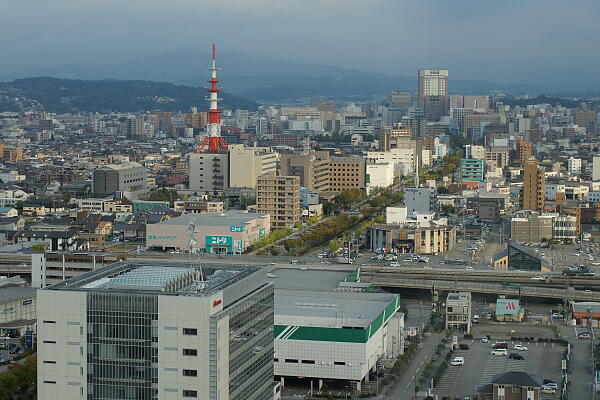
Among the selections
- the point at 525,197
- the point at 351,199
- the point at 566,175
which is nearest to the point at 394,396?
the point at 525,197

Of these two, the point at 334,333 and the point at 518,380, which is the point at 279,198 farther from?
the point at 518,380

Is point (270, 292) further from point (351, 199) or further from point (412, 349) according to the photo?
point (351, 199)

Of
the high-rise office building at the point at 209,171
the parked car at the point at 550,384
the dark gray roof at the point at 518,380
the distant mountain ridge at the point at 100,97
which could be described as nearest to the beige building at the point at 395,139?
the high-rise office building at the point at 209,171

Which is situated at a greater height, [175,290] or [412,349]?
[175,290]

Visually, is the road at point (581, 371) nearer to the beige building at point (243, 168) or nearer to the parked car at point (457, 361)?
the parked car at point (457, 361)

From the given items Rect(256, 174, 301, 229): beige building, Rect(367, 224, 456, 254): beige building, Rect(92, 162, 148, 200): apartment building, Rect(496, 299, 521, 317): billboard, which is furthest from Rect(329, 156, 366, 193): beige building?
Rect(496, 299, 521, 317): billboard

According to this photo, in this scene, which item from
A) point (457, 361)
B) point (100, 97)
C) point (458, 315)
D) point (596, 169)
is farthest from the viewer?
point (100, 97)

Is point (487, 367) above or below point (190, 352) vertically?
below

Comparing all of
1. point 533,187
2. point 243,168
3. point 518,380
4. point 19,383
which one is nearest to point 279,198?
point 533,187
